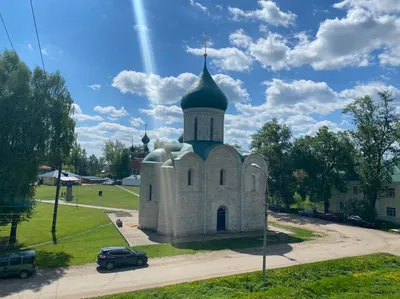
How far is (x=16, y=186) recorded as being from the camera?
19953mm

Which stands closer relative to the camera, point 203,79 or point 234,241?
point 234,241

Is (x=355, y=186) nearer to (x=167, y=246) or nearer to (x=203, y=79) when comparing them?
(x=203, y=79)

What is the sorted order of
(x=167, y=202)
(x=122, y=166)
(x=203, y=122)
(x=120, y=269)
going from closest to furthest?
(x=120, y=269), (x=167, y=202), (x=203, y=122), (x=122, y=166)

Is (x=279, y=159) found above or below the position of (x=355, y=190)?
above

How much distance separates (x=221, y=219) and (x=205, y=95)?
11.8 metres

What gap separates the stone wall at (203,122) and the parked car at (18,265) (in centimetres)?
1782

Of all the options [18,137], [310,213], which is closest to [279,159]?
[310,213]

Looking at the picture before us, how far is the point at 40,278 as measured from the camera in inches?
626

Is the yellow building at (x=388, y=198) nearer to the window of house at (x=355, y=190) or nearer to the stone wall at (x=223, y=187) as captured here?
the window of house at (x=355, y=190)

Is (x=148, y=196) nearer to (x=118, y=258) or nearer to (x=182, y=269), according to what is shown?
(x=118, y=258)

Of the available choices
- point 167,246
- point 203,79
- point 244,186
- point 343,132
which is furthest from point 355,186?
point 167,246

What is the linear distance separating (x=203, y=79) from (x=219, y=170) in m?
9.21

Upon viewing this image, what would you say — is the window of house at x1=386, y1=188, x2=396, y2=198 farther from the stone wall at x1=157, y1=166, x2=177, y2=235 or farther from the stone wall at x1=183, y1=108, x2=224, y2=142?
the stone wall at x1=157, y1=166, x2=177, y2=235

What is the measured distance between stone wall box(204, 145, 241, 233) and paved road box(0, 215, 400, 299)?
543 centimetres
